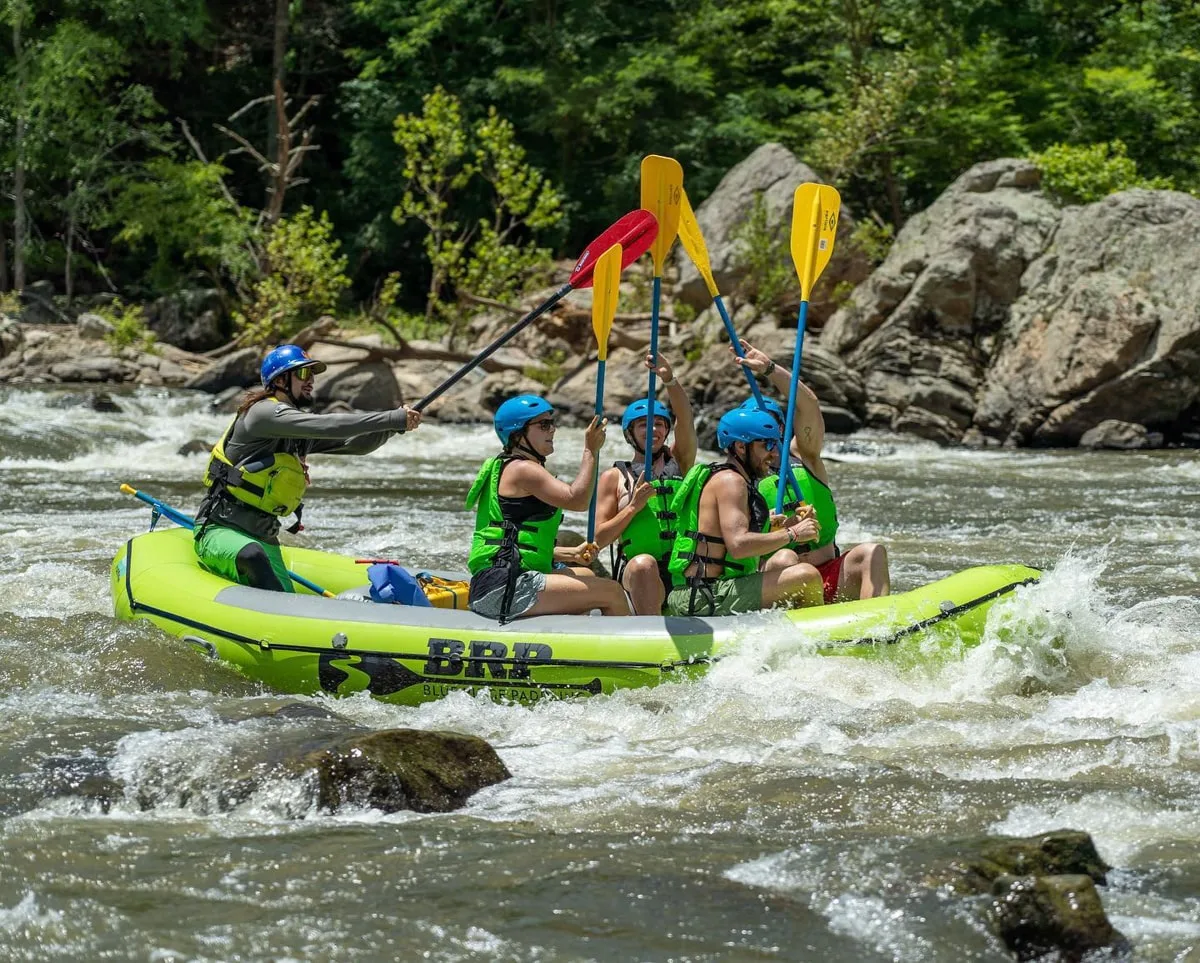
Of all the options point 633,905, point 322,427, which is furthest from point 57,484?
point 633,905

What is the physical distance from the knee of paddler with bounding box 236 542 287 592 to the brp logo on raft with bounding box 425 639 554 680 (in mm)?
805

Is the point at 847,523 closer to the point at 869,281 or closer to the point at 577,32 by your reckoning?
the point at 869,281

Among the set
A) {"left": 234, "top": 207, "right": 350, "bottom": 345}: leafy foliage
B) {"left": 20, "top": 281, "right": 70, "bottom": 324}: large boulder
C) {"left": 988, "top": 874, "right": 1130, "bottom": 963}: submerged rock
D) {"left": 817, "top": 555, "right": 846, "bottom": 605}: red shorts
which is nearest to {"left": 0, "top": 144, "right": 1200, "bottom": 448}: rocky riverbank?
{"left": 234, "top": 207, "right": 350, "bottom": 345}: leafy foliage

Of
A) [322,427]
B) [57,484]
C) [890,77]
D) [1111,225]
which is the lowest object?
[57,484]

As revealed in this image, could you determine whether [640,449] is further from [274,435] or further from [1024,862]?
[1024,862]

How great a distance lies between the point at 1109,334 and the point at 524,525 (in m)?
11.0

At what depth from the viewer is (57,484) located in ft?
38.1

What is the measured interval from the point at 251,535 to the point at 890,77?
→ 53.3 feet

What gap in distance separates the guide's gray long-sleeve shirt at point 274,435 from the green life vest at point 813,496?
1.35 meters

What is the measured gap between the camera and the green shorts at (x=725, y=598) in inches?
207

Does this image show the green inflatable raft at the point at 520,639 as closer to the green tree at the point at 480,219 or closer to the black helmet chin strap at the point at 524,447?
the black helmet chin strap at the point at 524,447

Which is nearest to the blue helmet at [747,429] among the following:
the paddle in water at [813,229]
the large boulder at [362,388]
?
the paddle in water at [813,229]

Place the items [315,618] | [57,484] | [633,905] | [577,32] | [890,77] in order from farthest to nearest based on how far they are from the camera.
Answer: [577,32]
[890,77]
[57,484]
[315,618]
[633,905]

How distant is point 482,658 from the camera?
197 inches
